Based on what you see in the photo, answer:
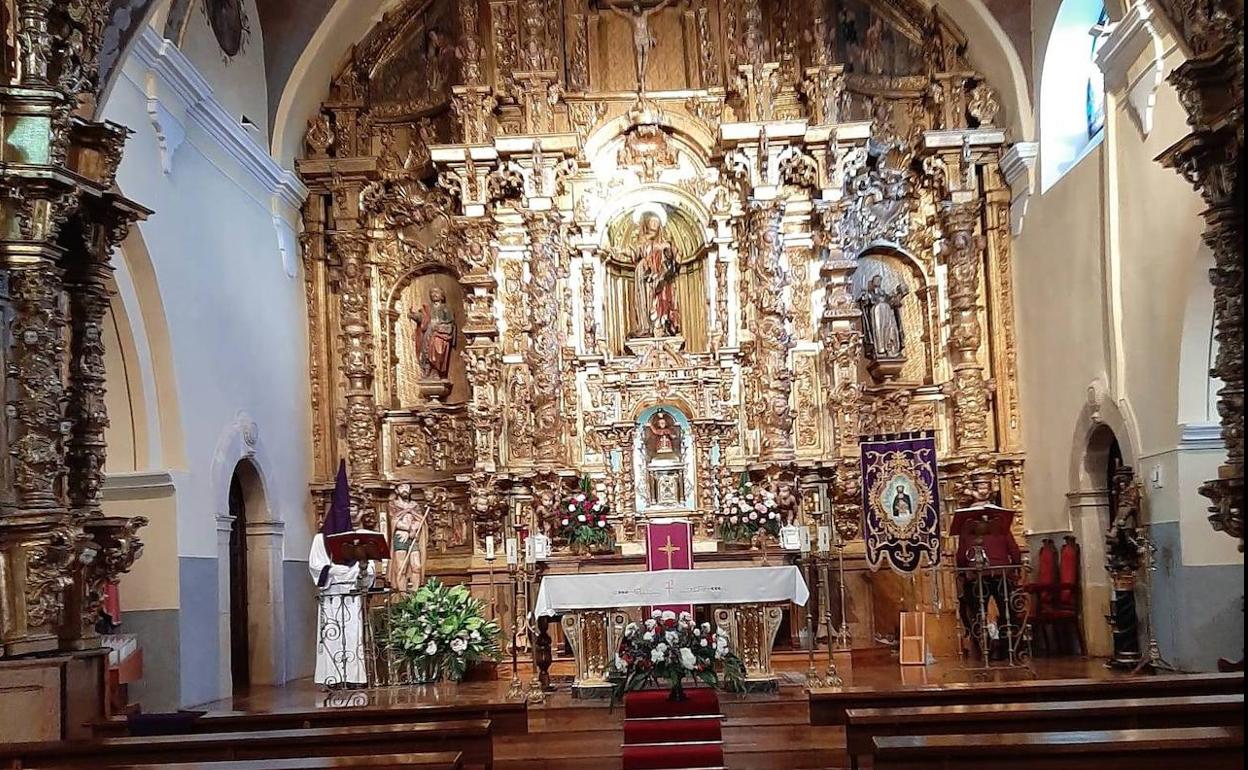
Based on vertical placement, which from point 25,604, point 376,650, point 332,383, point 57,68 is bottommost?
point 376,650

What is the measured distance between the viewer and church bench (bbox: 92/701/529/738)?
26.4 feet

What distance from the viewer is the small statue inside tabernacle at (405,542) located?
1638 cm

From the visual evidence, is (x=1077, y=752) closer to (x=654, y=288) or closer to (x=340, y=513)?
(x=340, y=513)

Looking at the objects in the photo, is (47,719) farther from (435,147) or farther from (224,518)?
(435,147)

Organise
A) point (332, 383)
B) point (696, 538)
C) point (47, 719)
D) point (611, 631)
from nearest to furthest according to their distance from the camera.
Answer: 1. point (47, 719)
2. point (611, 631)
3. point (696, 538)
4. point (332, 383)

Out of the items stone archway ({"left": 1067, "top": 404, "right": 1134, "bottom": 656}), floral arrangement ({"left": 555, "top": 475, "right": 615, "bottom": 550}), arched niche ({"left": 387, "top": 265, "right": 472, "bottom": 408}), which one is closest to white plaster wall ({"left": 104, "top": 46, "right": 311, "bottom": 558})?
arched niche ({"left": 387, "top": 265, "right": 472, "bottom": 408})

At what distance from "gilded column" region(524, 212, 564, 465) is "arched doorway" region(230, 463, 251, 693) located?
3.54 m

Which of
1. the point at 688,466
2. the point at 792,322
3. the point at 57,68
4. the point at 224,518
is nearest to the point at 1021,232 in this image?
the point at 792,322

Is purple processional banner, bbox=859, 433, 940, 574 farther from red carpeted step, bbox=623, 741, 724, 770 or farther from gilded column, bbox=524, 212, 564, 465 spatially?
gilded column, bbox=524, 212, 564, 465

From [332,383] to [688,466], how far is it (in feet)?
15.6

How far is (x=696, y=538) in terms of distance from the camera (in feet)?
54.0

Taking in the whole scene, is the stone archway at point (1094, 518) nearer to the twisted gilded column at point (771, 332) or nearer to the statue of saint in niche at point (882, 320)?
the statue of saint in niche at point (882, 320)

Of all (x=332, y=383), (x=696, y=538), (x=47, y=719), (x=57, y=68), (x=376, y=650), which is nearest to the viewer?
(x=47, y=719)

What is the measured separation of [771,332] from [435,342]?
437 cm
